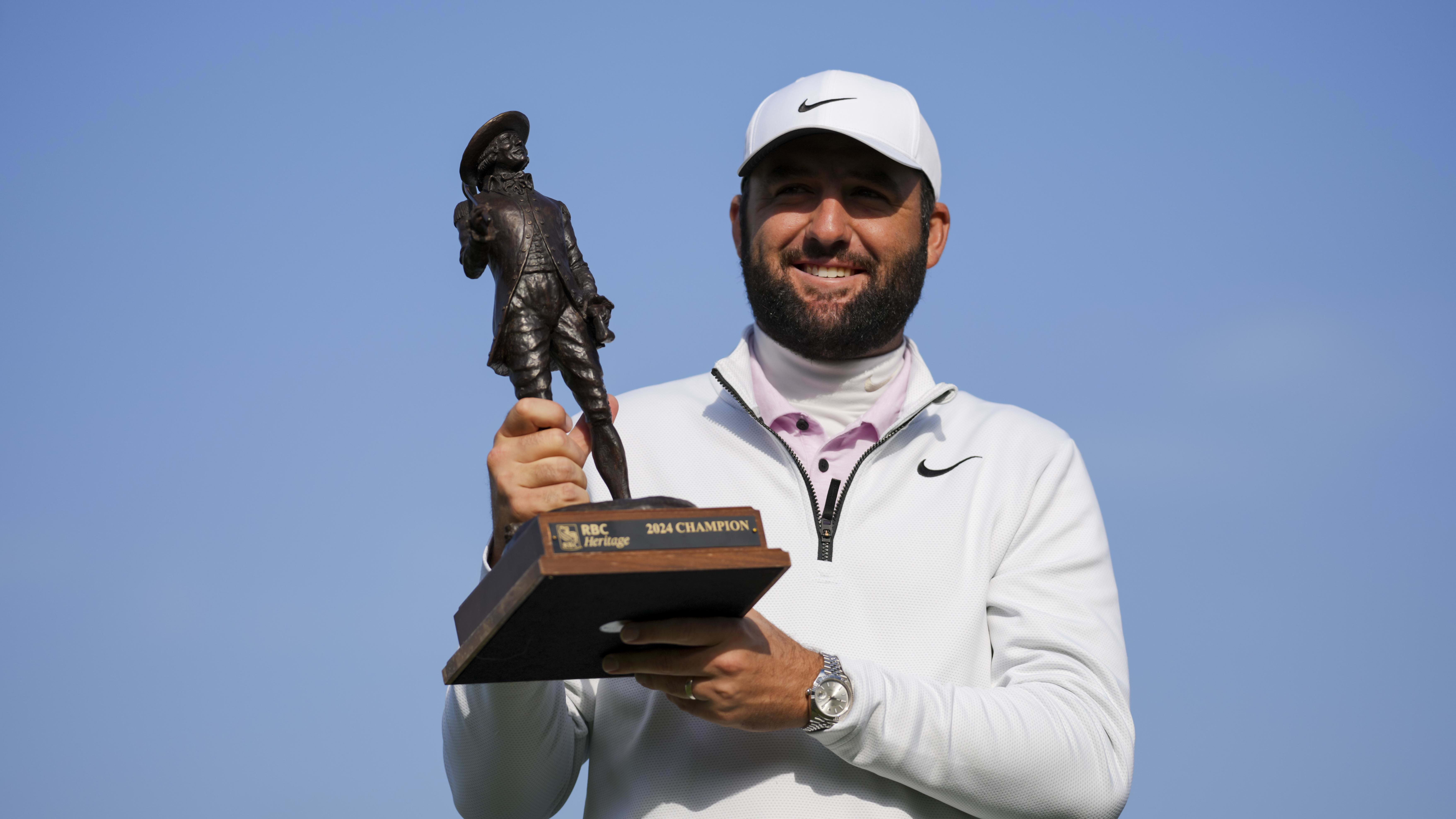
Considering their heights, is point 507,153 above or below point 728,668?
above

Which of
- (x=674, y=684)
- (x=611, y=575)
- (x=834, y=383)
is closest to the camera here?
(x=611, y=575)

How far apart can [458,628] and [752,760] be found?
1.09m

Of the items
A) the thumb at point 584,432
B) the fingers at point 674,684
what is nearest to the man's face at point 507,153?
the thumb at point 584,432

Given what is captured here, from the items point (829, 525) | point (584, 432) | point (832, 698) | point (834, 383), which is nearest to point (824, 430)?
point (834, 383)

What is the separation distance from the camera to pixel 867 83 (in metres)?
5.25

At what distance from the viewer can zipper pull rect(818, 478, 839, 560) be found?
473 centimetres

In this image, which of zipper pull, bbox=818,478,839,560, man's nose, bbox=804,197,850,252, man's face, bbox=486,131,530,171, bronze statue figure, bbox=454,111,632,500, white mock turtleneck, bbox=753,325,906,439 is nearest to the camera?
bronze statue figure, bbox=454,111,632,500

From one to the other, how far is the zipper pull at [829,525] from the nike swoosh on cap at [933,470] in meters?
0.36

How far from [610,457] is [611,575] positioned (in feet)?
3.06

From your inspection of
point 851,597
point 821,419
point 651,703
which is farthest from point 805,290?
point 651,703

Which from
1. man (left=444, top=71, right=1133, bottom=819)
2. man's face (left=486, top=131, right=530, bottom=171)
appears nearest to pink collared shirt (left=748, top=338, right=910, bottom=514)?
man (left=444, top=71, right=1133, bottom=819)

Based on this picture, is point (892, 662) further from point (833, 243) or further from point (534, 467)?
point (833, 243)

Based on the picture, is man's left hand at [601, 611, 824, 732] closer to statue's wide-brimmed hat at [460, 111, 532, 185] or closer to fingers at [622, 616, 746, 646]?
fingers at [622, 616, 746, 646]

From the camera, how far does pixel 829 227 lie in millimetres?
5113
